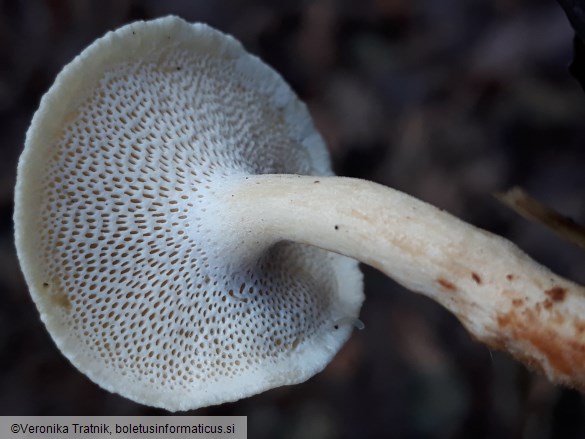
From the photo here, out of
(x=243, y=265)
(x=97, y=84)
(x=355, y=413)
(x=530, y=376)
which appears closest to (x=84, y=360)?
(x=243, y=265)

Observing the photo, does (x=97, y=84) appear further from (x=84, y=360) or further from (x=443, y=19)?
(x=443, y=19)

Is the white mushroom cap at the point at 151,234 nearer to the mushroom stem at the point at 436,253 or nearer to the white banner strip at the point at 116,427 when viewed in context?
the mushroom stem at the point at 436,253

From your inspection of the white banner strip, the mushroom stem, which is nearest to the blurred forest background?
the white banner strip

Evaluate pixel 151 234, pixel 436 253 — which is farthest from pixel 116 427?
pixel 436 253

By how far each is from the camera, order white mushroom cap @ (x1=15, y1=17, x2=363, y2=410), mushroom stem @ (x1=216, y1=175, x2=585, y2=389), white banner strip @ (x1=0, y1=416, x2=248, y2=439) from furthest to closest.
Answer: white banner strip @ (x1=0, y1=416, x2=248, y2=439) < white mushroom cap @ (x1=15, y1=17, x2=363, y2=410) < mushroom stem @ (x1=216, y1=175, x2=585, y2=389)

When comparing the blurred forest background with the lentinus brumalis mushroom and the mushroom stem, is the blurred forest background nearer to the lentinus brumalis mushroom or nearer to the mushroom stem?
the lentinus brumalis mushroom

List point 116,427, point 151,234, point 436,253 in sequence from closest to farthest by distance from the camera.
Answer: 1. point 436,253
2. point 151,234
3. point 116,427

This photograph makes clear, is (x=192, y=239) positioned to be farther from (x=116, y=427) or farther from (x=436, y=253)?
(x=116, y=427)
